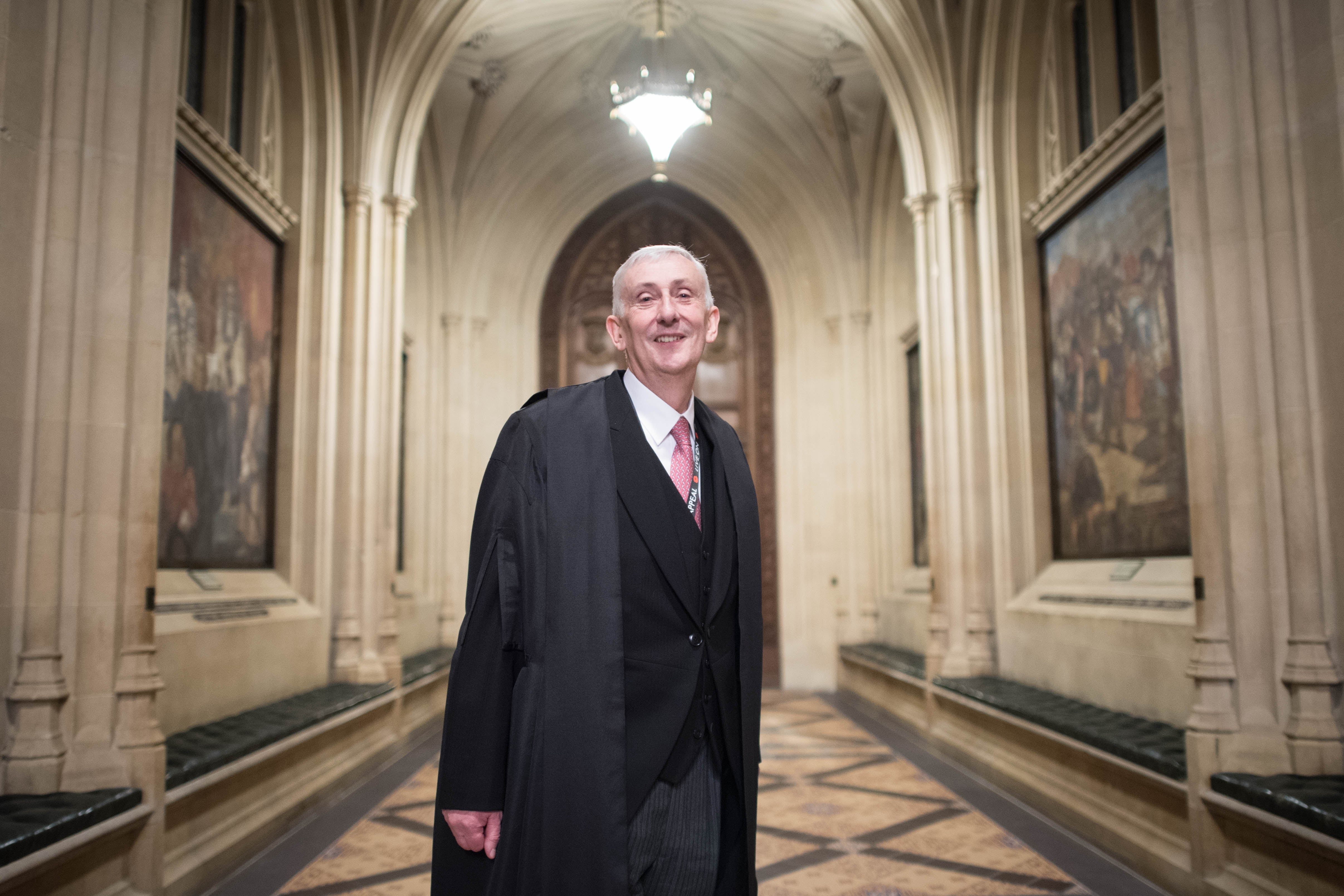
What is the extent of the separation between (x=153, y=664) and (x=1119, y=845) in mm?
4239

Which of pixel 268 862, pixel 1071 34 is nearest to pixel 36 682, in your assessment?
pixel 268 862

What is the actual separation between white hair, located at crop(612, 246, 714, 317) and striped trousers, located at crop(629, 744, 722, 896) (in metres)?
0.90

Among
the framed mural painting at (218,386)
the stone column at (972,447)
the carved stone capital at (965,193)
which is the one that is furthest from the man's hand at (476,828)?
the carved stone capital at (965,193)

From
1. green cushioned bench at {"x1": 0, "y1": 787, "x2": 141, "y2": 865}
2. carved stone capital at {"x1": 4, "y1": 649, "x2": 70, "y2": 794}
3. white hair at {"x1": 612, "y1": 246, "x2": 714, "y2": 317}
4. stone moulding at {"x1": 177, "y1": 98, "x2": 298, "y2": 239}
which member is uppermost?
stone moulding at {"x1": 177, "y1": 98, "x2": 298, "y2": 239}

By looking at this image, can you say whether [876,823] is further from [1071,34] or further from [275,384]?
[1071,34]

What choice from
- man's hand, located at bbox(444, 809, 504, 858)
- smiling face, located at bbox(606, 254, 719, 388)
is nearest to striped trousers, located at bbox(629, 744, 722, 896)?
man's hand, located at bbox(444, 809, 504, 858)

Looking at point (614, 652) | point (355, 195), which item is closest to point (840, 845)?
point (614, 652)

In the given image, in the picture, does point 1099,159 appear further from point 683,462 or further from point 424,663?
point 424,663

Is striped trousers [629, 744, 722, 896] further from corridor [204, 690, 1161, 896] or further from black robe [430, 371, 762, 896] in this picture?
corridor [204, 690, 1161, 896]

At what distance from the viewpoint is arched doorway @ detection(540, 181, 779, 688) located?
43.3 ft

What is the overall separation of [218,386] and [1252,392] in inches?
218

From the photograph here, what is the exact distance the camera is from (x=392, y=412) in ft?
28.4

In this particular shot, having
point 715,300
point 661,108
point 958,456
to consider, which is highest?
point 661,108

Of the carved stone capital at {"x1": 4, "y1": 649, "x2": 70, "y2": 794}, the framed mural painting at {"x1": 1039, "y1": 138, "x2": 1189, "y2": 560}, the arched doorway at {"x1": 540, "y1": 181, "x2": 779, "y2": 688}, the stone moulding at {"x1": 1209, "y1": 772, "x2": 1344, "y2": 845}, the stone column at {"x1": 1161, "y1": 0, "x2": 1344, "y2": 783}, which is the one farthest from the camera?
the arched doorway at {"x1": 540, "y1": 181, "x2": 779, "y2": 688}
